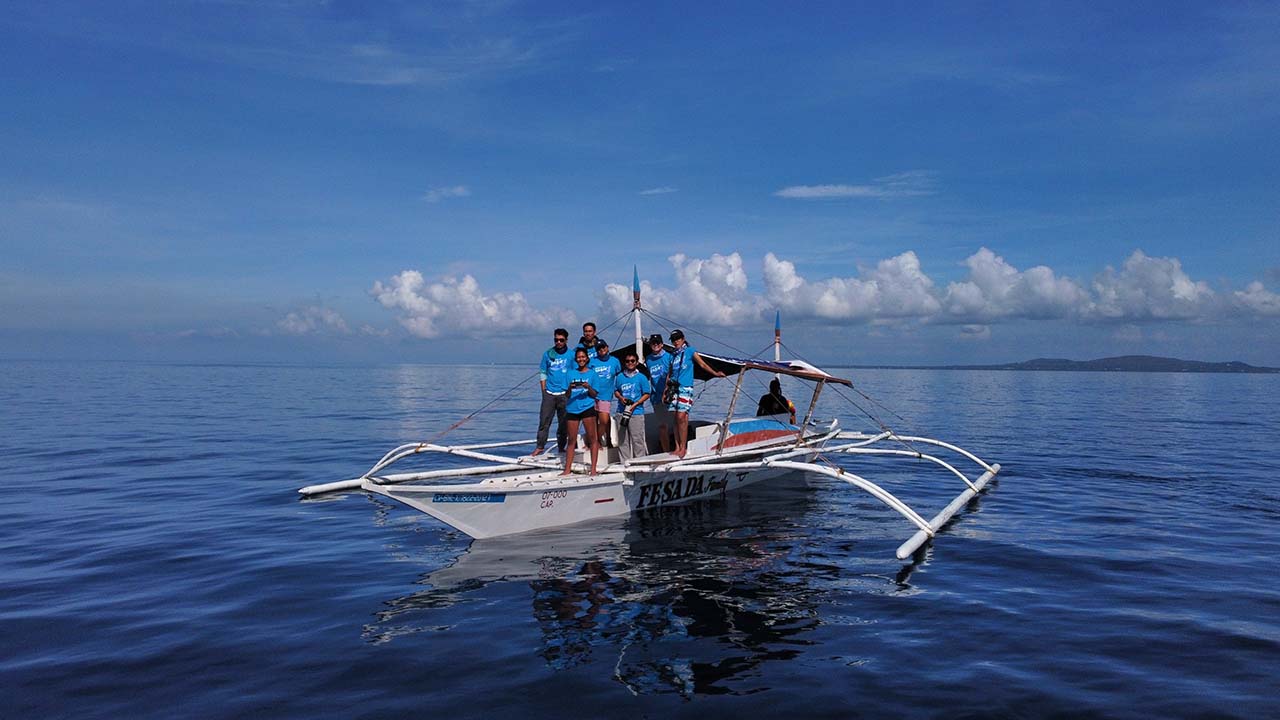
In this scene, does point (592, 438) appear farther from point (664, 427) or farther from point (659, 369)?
point (659, 369)

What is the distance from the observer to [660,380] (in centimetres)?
1502

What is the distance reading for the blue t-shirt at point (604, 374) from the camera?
1319 centimetres

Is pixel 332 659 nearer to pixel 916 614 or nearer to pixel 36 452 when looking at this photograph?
pixel 916 614

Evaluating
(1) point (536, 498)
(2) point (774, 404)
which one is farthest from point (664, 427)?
(2) point (774, 404)

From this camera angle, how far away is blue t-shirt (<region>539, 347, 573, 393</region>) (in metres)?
14.1

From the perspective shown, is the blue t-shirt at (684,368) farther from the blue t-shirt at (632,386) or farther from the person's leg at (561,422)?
the person's leg at (561,422)

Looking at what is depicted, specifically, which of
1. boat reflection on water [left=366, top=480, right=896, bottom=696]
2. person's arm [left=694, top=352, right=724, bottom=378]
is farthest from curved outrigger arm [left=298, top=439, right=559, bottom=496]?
person's arm [left=694, top=352, right=724, bottom=378]

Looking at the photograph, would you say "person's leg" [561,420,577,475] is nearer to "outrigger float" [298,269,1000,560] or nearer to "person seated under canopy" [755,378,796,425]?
"outrigger float" [298,269,1000,560]

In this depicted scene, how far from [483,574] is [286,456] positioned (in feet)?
54.2

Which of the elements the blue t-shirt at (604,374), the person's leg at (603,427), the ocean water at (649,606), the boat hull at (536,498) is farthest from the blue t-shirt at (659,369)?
the ocean water at (649,606)

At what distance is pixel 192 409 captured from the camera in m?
42.6

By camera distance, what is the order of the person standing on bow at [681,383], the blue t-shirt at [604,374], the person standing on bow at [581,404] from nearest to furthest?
1. the person standing on bow at [581,404]
2. the blue t-shirt at [604,374]
3. the person standing on bow at [681,383]

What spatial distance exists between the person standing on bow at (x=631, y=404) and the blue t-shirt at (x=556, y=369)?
3.73 ft

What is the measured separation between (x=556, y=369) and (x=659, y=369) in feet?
7.52
